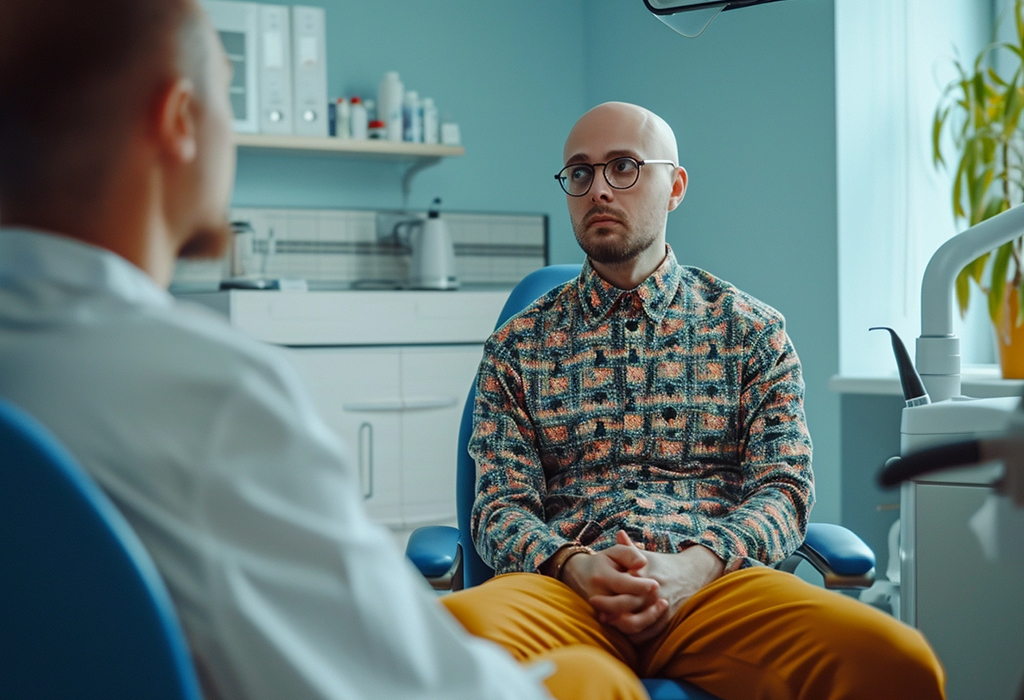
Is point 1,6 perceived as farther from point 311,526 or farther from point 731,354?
point 731,354

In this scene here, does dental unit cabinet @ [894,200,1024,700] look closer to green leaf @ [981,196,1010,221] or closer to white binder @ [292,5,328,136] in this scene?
green leaf @ [981,196,1010,221]

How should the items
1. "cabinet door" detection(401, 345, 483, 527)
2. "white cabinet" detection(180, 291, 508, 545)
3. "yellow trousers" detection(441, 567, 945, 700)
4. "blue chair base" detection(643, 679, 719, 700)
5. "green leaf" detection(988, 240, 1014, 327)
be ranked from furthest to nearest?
"cabinet door" detection(401, 345, 483, 527) < "white cabinet" detection(180, 291, 508, 545) < "green leaf" detection(988, 240, 1014, 327) < "blue chair base" detection(643, 679, 719, 700) < "yellow trousers" detection(441, 567, 945, 700)

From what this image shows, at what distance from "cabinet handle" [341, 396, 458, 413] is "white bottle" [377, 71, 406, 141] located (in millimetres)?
1009

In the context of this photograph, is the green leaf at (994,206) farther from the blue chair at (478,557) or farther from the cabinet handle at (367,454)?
the cabinet handle at (367,454)

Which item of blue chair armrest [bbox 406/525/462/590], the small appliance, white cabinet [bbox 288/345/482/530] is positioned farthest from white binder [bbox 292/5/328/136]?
blue chair armrest [bbox 406/525/462/590]

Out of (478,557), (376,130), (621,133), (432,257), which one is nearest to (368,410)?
(432,257)

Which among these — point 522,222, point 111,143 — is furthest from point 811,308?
point 111,143

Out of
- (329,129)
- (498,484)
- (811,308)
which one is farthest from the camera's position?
(329,129)

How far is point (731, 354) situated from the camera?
1549 mm

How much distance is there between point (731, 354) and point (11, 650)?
1.21m

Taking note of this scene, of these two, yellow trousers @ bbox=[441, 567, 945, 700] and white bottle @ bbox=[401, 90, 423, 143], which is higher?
white bottle @ bbox=[401, 90, 423, 143]

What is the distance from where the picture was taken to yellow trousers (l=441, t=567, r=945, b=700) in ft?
3.57

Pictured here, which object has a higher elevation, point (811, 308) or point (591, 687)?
point (811, 308)

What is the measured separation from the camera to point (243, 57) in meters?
3.43
